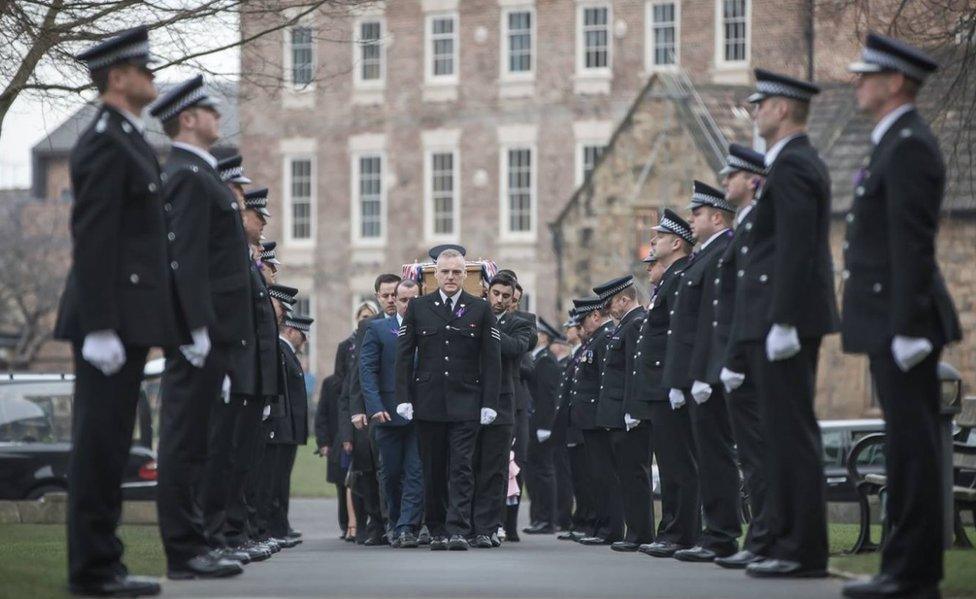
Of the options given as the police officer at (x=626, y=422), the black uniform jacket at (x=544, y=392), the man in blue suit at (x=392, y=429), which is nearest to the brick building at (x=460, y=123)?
the black uniform jacket at (x=544, y=392)

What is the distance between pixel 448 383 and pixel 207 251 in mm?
5363

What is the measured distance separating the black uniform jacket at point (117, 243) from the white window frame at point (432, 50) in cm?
4970

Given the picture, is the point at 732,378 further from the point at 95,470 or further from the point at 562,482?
the point at 562,482

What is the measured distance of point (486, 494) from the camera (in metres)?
16.5

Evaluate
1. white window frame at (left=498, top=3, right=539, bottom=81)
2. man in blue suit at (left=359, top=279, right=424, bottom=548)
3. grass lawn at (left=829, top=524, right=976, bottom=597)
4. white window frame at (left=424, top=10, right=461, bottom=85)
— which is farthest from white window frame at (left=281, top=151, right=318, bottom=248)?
grass lawn at (left=829, top=524, right=976, bottom=597)

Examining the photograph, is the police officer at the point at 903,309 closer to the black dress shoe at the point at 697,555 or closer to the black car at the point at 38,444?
the black dress shoe at the point at 697,555

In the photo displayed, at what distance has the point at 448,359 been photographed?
1625 cm

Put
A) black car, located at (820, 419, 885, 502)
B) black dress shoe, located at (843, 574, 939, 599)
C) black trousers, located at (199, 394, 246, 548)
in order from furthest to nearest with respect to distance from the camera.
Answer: black car, located at (820, 419, 885, 502)
black trousers, located at (199, 394, 246, 548)
black dress shoe, located at (843, 574, 939, 599)

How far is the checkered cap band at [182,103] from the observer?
1135 centimetres

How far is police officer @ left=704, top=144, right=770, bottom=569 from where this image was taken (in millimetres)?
11641

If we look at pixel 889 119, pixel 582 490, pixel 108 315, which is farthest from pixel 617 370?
pixel 108 315

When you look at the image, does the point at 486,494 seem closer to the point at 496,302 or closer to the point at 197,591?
the point at 496,302

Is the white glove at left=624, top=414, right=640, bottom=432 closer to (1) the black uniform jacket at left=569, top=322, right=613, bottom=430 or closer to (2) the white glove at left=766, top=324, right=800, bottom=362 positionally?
(1) the black uniform jacket at left=569, top=322, right=613, bottom=430

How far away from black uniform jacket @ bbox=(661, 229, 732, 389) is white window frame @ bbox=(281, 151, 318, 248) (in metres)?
49.2
